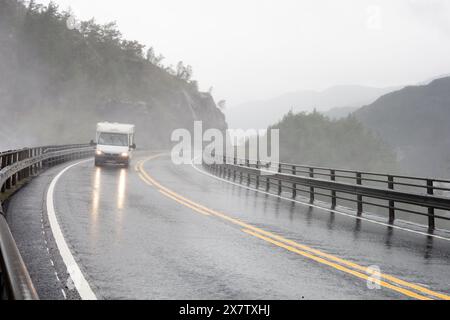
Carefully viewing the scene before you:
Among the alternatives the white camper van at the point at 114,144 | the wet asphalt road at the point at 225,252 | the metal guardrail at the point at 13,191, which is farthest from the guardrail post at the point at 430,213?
the white camper van at the point at 114,144

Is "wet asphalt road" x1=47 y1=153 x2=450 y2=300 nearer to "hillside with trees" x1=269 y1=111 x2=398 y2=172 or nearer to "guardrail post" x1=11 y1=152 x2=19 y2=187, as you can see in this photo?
"guardrail post" x1=11 y1=152 x2=19 y2=187

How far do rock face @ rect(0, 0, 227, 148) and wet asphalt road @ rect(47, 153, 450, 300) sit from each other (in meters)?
66.0

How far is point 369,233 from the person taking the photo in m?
11.1

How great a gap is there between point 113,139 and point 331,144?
12318 cm

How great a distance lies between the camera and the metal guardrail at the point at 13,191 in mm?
3264

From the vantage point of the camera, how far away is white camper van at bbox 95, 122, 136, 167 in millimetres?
30109

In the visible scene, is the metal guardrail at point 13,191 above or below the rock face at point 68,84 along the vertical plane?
below

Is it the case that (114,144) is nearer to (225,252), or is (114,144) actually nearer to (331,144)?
(225,252)

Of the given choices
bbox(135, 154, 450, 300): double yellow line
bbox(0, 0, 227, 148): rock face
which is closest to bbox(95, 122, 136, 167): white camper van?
bbox(135, 154, 450, 300): double yellow line

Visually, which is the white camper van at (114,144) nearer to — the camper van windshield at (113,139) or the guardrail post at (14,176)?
the camper van windshield at (113,139)

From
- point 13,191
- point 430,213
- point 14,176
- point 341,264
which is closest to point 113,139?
point 14,176

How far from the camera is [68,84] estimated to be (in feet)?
320

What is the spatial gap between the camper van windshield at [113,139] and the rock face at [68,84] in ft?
151

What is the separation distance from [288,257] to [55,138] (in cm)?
8014
